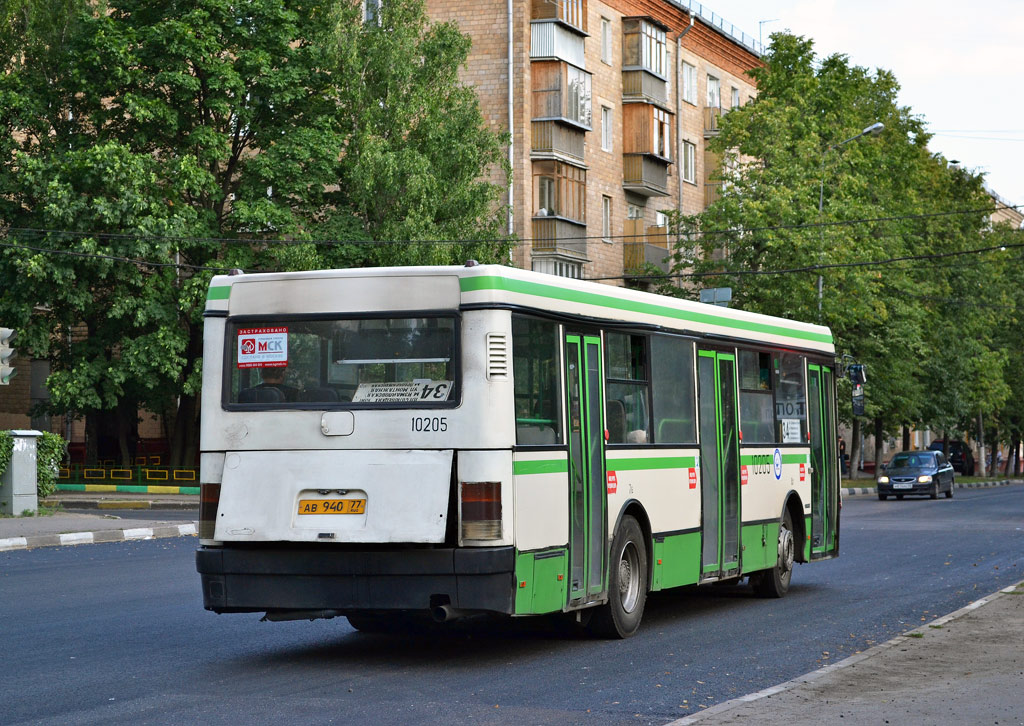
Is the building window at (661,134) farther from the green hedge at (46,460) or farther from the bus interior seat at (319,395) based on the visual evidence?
the bus interior seat at (319,395)

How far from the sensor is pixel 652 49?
54219 millimetres

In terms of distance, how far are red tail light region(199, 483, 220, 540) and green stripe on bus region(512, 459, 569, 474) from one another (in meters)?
2.13

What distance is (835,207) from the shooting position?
47.3 meters

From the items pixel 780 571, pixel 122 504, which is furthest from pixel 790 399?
pixel 122 504

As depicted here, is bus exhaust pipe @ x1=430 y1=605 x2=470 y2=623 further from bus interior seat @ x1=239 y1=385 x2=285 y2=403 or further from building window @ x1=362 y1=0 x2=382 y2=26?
building window @ x1=362 y1=0 x2=382 y2=26

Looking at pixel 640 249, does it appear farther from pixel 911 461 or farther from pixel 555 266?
pixel 911 461

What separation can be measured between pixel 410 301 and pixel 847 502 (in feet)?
116

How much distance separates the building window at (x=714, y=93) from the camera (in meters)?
60.4

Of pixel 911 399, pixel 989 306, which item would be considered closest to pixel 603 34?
pixel 911 399

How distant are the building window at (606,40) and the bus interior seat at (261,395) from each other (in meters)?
42.6

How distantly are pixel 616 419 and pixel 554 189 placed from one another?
119ft

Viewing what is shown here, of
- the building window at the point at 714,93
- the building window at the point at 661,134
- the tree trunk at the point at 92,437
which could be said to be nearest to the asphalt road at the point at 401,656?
the tree trunk at the point at 92,437

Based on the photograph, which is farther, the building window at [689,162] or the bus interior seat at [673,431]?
the building window at [689,162]

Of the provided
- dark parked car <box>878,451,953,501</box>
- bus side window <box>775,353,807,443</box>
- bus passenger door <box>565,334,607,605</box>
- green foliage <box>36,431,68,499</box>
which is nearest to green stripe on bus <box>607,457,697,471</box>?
bus passenger door <box>565,334,607,605</box>
